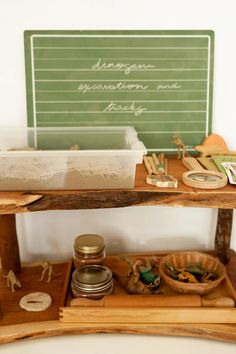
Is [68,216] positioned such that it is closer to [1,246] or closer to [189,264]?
[1,246]

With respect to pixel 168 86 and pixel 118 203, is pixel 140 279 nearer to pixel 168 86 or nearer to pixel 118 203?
pixel 118 203

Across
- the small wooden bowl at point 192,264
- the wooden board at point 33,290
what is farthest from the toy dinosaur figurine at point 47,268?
the small wooden bowl at point 192,264

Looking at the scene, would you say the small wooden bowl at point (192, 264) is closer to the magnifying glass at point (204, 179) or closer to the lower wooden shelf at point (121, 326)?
the lower wooden shelf at point (121, 326)

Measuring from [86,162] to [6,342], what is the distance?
1.07ft

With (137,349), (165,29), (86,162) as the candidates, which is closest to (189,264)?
(137,349)

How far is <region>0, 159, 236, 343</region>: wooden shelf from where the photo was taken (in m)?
0.67

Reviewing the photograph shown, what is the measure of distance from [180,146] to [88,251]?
28 cm

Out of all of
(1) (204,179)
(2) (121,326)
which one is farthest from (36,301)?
(1) (204,179)

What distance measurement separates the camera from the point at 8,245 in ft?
2.80

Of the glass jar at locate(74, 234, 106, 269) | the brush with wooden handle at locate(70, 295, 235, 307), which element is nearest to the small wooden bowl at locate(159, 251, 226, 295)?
the brush with wooden handle at locate(70, 295, 235, 307)

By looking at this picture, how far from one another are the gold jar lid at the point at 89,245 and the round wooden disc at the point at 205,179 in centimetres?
23

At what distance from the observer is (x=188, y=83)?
0.87 metres

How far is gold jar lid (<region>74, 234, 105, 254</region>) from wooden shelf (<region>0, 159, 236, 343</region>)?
0.14 meters

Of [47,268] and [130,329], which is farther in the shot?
[47,268]
